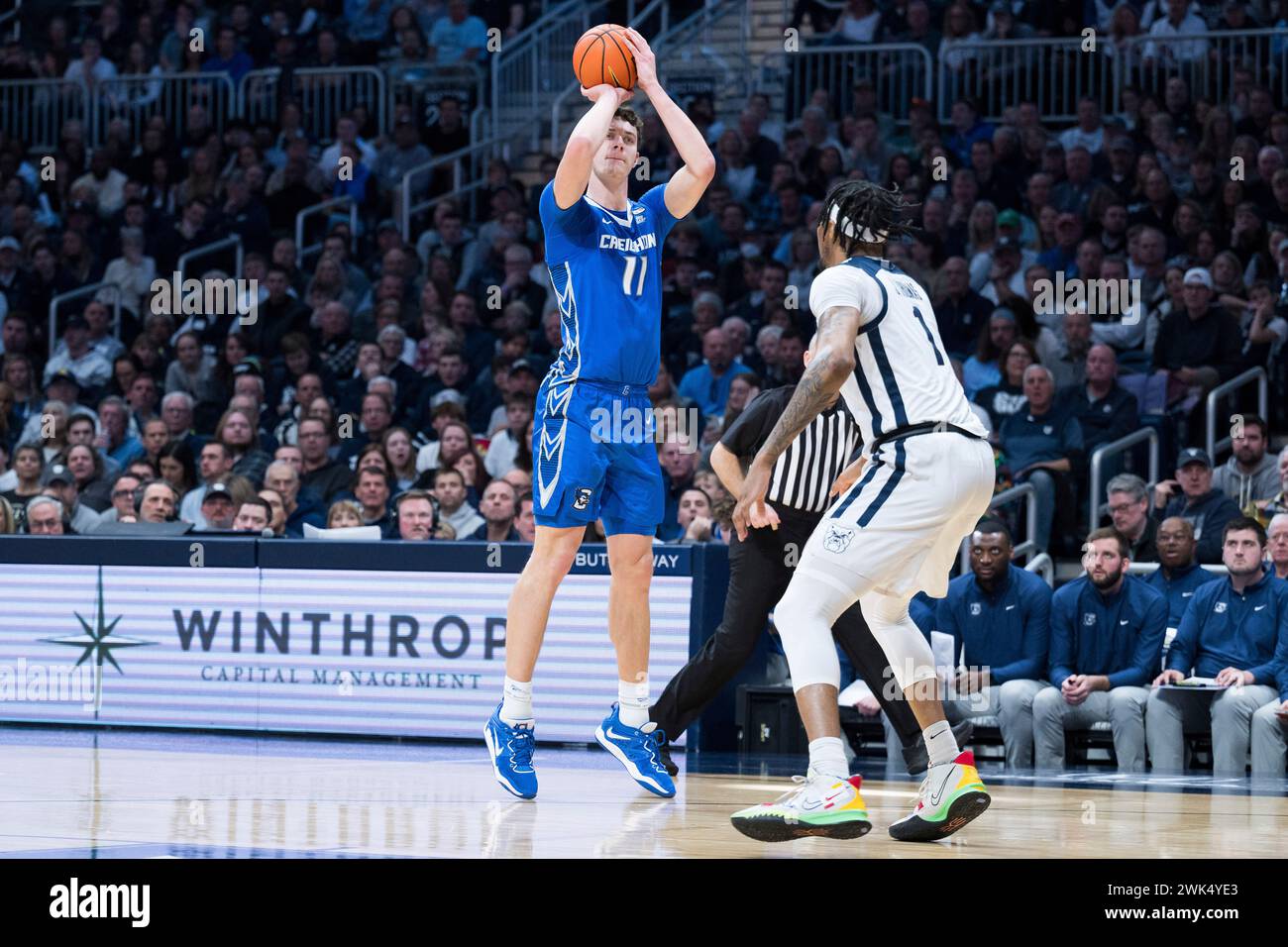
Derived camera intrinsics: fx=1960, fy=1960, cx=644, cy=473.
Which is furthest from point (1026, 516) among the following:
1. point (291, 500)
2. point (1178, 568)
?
point (291, 500)

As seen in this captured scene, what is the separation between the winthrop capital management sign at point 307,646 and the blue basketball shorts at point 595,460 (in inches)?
119

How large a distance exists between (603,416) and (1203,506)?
5.48 m

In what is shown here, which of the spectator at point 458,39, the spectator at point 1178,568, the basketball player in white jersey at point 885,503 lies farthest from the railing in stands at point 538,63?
the basketball player in white jersey at point 885,503

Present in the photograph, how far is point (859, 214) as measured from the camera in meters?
6.39

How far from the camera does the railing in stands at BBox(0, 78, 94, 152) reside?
69.8 ft

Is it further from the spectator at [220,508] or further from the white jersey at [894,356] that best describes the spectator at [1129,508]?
the spectator at [220,508]

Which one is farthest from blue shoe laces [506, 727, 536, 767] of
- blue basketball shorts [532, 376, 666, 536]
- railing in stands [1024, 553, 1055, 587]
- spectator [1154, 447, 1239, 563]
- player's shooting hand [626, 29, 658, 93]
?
spectator [1154, 447, 1239, 563]

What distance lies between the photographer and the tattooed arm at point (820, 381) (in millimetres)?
6016

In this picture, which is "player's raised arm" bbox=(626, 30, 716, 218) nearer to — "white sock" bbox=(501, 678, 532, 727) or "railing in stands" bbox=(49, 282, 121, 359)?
"white sock" bbox=(501, 678, 532, 727)

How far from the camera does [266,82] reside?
20766 millimetres

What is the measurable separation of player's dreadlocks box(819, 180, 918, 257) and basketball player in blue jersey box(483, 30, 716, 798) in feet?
3.76

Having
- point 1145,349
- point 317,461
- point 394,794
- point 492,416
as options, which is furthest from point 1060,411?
point 394,794
